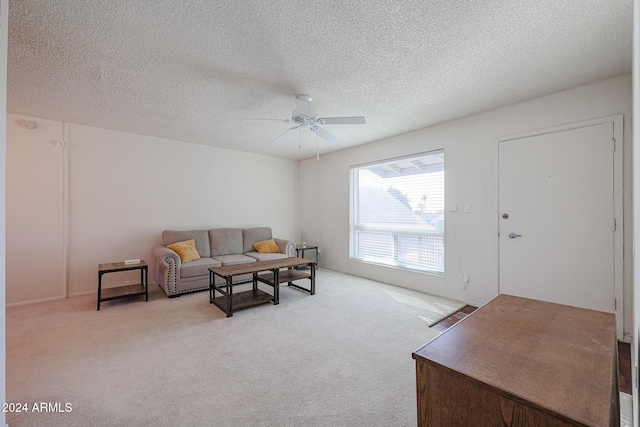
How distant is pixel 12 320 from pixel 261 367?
3.06 meters

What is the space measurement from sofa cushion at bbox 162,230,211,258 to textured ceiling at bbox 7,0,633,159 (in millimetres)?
1898

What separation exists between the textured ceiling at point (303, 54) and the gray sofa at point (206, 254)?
1981 millimetres

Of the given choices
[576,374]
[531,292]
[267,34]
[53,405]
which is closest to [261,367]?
[53,405]

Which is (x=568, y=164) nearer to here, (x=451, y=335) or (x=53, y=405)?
(x=451, y=335)

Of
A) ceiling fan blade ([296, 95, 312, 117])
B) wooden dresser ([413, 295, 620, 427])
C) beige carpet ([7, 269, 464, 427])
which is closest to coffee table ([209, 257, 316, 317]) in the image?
beige carpet ([7, 269, 464, 427])

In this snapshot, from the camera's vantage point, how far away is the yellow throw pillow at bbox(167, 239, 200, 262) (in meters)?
4.00

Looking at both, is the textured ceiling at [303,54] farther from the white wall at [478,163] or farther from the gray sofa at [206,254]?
the gray sofa at [206,254]

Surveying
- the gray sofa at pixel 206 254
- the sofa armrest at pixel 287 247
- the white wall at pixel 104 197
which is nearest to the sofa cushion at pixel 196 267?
the gray sofa at pixel 206 254

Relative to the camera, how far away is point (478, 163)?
134 inches

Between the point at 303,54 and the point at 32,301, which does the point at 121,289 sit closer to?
the point at 32,301

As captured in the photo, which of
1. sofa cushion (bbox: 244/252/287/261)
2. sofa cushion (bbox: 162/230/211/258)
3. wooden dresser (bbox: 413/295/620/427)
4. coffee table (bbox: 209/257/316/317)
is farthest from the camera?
sofa cushion (bbox: 244/252/287/261)

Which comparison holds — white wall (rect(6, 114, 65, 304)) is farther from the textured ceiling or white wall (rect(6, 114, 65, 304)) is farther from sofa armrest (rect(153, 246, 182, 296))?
sofa armrest (rect(153, 246, 182, 296))

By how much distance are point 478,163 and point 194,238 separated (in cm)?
449

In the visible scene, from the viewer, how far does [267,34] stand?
1.89 m
